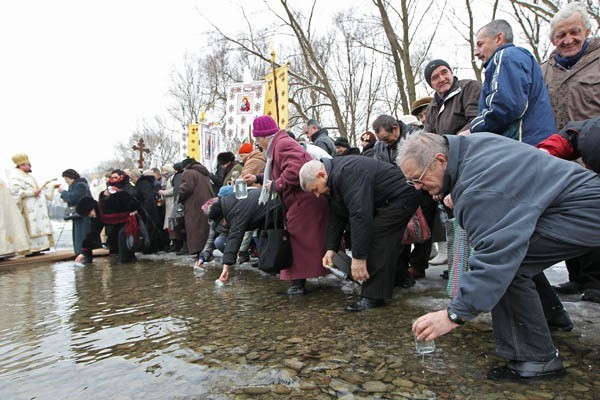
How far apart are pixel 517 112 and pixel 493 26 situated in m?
0.80

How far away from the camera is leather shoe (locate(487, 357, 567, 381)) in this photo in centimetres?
A: 207

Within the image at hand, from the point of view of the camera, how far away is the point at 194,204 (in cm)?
772

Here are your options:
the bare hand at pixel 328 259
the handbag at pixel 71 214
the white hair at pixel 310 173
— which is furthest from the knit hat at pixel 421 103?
the handbag at pixel 71 214

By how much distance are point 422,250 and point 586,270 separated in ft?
4.98

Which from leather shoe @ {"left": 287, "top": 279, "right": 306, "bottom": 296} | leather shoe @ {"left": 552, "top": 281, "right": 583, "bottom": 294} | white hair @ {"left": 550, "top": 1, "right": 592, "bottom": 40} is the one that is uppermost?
white hair @ {"left": 550, "top": 1, "right": 592, "bottom": 40}

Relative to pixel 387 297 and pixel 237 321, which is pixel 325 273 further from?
pixel 237 321

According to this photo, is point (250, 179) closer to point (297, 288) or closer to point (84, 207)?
point (297, 288)

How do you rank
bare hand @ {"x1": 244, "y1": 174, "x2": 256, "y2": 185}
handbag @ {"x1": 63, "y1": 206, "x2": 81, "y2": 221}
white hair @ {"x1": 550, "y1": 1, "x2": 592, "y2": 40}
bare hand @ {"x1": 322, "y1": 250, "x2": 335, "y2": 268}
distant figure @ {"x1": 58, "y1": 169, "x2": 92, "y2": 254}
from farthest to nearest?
distant figure @ {"x1": 58, "y1": 169, "x2": 92, "y2": 254}
handbag @ {"x1": 63, "y1": 206, "x2": 81, "y2": 221}
bare hand @ {"x1": 244, "y1": 174, "x2": 256, "y2": 185}
bare hand @ {"x1": 322, "y1": 250, "x2": 335, "y2": 268}
white hair @ {"x1": 550, "y1": 1, "x2": 592, "y2": 40}

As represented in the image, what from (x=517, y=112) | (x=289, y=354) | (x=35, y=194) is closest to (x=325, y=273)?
(x=289, y=354)

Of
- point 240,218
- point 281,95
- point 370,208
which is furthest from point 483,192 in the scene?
point 281,95

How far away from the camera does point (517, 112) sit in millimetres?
2953

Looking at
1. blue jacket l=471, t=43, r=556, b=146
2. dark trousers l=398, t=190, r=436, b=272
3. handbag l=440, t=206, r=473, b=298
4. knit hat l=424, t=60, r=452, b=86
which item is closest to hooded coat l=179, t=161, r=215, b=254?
dark trousers l=398, t=190, r=436, b=272

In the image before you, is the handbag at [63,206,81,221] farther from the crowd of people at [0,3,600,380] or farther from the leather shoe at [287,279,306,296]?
the leather shoe at [287,279,306,296]

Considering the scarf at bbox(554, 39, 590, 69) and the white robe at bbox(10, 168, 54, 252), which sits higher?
the scarf at bbox(554, 39, 590, 69)
